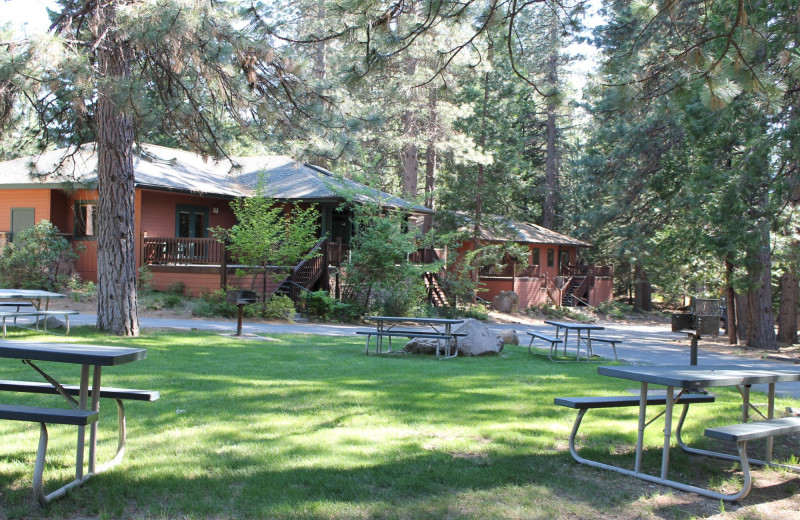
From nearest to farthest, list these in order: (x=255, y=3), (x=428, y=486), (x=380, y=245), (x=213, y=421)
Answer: (x=428, y=486) → (x=213, y=421) → (x=255, y=3) → (x=380, y=245)

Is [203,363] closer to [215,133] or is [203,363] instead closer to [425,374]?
[425,374]

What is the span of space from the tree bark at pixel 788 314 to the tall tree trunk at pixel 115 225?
20361 millimetres

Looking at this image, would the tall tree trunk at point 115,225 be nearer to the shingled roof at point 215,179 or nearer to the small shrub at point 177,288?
the shingled roof at point 215,179

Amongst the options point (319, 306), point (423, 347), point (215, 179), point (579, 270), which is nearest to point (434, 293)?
point (319, 306)

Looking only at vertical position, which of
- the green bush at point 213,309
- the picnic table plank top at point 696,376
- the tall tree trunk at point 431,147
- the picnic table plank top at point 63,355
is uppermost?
the tall tree trunk at point 431,147

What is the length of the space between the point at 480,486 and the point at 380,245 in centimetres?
1643

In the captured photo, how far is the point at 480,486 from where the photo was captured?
14.7 ft

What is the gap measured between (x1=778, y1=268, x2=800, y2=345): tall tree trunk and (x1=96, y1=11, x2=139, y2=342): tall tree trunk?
20361mm

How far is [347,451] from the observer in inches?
201

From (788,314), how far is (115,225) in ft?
69.5

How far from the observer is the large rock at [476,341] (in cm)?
1249

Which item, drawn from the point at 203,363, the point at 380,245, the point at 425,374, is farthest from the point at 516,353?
the point at 380,245

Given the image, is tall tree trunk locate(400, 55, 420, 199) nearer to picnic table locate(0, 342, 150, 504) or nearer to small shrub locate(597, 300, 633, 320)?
small shrub locate(597, 300, 633, 320)

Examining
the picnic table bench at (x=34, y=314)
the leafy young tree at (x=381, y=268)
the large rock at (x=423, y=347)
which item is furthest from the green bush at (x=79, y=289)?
the large rock at (x=423, y=347)
